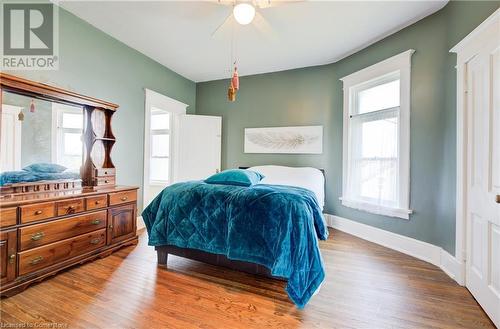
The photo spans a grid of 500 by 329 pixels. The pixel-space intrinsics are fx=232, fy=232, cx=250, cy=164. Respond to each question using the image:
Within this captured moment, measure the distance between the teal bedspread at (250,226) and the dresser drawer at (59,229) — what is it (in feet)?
1.75

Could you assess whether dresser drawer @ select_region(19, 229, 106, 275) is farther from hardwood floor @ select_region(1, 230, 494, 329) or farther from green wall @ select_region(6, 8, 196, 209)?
green wall @ select_region(6, 8, 196, 209)

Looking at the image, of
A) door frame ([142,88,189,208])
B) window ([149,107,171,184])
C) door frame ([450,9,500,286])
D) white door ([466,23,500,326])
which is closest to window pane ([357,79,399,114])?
door frame ([450,9,500,286])

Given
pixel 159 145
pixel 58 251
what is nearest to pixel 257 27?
pixel 58 251

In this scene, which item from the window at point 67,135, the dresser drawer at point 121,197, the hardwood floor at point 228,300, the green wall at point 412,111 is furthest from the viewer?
the dresser drawer at point 121,197

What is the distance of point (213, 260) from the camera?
2.19 m

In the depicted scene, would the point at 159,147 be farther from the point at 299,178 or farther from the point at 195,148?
the point at 299,178

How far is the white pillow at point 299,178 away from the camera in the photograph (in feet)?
11.6

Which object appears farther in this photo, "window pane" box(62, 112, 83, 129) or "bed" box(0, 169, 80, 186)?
"window pane" box(62, 112, 83, 129)

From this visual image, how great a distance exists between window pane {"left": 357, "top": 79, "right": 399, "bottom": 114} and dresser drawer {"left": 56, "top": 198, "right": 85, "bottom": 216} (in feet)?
12.4

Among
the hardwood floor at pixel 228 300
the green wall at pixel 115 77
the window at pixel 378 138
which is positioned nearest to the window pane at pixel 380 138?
the window at pixel 378 138

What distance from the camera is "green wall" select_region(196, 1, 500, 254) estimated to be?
7.73 feet

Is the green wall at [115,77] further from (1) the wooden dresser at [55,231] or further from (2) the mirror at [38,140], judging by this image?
(1) the wooden dresser at [55,231]

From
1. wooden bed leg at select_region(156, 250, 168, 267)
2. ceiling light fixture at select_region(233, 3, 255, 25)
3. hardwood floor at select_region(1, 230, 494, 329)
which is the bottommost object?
hardwood floor at select_region(1, 230, 494, 329)

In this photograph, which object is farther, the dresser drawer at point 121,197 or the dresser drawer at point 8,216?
the dresser drawer at point 121,197
